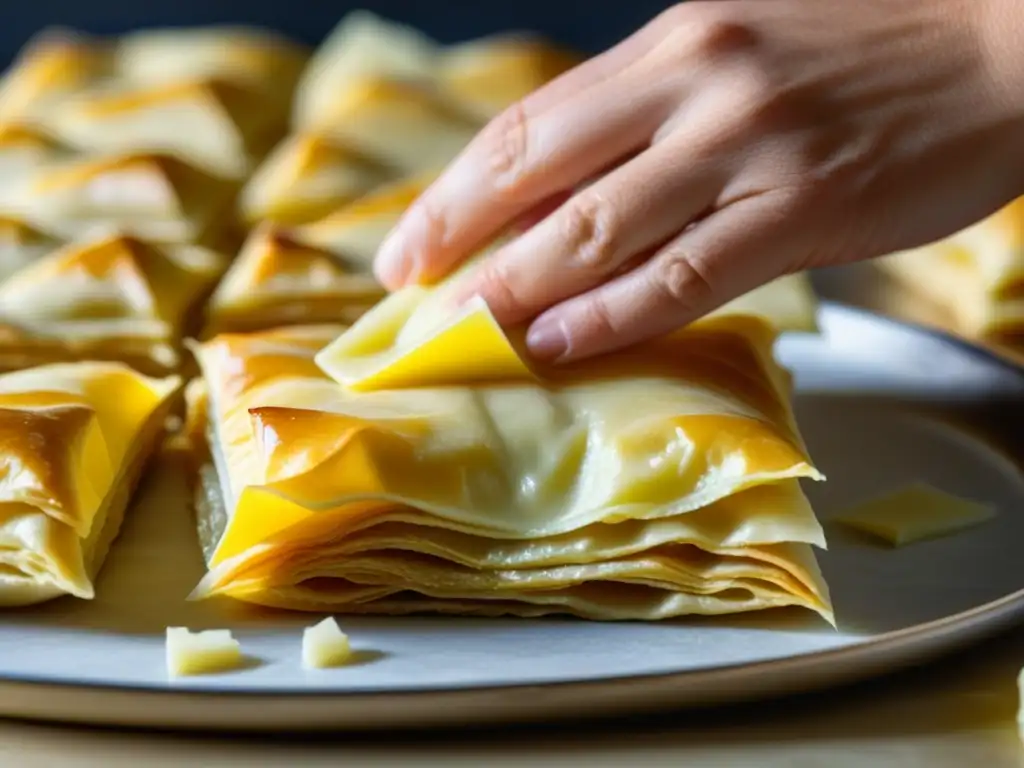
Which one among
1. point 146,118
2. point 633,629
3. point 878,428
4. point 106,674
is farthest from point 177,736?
point 146,118

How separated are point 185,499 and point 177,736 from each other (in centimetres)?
31

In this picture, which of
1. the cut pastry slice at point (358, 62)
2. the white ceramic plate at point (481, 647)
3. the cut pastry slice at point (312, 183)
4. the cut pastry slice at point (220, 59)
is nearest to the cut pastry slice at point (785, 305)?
the white ceramic plate at point (481, 647)

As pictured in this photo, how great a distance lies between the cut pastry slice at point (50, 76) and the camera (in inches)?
83.7

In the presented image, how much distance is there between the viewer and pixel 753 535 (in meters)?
0.86

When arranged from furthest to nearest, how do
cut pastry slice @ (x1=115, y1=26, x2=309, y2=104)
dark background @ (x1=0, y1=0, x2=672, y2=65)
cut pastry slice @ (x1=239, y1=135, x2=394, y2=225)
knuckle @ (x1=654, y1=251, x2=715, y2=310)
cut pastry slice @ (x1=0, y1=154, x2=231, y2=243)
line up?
dark background @ (x1=0, y1=0, x2=672, y2=65), cut pastry slice @ (x1=115, y1=26, x2=309, y2=104), cut pastry slice @ (x1=239, y1=135, x2=394, y2=225), cut pastry slice @ (x1=0, y1=154, x2=231, y2=243), knuckle @ (x1=654, y1=251, x2=715, y2=310)

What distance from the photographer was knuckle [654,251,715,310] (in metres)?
0.98

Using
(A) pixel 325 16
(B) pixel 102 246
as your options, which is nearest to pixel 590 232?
(B) pixel 102 246

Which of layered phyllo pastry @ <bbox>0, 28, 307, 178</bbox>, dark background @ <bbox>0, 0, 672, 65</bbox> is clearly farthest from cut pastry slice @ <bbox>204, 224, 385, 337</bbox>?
dark background @ <bbox>0, 0, 672, 65</bbox>

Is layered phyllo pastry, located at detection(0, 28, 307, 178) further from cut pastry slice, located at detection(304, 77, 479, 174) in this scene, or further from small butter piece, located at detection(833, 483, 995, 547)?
small butter piece, located at detection(833, 483, 995, 547)

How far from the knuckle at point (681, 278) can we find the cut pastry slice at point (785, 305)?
27 centimetres

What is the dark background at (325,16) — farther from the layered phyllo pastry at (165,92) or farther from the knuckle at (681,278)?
the knuckle at (681,278)

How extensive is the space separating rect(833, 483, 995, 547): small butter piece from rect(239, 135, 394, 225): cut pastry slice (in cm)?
90

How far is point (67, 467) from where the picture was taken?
0.92m

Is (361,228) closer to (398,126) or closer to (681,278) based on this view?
(398,126)
